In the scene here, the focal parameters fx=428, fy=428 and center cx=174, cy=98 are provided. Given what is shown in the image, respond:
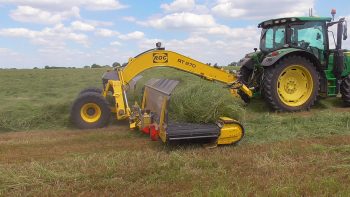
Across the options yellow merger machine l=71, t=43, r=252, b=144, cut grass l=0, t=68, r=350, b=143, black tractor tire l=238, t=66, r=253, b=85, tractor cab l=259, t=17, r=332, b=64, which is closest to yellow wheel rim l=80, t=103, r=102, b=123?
yellow merger machine l=71, t=43, r=252, b=144

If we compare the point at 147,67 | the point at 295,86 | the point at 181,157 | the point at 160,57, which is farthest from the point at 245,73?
the point at 181,157

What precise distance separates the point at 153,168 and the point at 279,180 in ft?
4.59

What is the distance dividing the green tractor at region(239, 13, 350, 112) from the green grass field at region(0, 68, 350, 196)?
3.45 ft

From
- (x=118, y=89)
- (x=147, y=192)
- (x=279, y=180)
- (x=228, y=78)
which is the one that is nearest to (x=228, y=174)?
(x=279, y=180)

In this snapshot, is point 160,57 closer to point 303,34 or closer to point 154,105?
point 154,105

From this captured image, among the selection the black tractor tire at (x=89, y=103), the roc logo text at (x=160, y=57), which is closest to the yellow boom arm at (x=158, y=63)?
the roc logo text at (x=160, y=57)

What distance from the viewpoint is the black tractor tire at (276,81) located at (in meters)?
9.10

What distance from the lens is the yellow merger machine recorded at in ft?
19.7

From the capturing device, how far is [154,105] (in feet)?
22.9

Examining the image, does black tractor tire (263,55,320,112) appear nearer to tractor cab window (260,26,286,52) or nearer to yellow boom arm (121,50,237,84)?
tractor cab window (260,26,286,52)

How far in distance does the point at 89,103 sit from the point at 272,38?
469 centimetres

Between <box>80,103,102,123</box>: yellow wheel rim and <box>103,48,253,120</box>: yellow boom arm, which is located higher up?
<box>103,48,253,120</box>: yellow boom arm

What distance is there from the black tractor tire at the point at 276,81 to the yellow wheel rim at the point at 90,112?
360 cm

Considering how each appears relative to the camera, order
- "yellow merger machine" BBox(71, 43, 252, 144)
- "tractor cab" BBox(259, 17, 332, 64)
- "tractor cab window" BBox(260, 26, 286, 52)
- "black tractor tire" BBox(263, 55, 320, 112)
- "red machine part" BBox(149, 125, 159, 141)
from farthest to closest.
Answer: "tractor cab window" BBox(260, 26, 286, 52) < "tractor cab" BBox(259, 17, 332, 64) < "black tractor tire" BBox(263, 55, 320, 112) < "red machine part" BBox(149, 125, 159, 141) < "yellow merger machine" BBox(71, 43, 252, 144)
